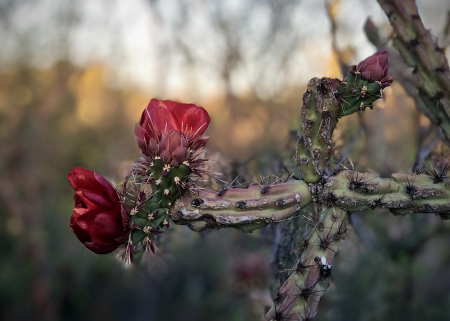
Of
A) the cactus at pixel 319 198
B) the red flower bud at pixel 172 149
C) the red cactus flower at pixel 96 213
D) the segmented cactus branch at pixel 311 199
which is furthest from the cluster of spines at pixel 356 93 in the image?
the red cactus flower at pixel 96 213

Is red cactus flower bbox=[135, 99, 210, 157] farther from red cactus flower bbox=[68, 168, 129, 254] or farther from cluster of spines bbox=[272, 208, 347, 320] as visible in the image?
cluster of spines bbox=[272, 208, 347, 320]

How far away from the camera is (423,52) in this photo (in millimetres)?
1451

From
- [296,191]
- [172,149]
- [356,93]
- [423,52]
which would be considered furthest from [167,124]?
[423,52]

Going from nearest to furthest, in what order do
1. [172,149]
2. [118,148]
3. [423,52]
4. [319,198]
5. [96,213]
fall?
[96,213]
[172,149]
[319,198]
[423,52]
[118,148]

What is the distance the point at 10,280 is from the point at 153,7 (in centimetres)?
449

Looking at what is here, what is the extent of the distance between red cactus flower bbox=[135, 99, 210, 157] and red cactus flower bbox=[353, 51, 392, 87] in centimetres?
45

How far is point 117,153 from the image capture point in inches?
262

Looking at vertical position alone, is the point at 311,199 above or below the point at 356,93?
below

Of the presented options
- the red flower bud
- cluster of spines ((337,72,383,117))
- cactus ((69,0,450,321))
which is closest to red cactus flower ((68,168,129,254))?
cactus ((69,0,450,321))

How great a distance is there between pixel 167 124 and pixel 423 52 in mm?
1079

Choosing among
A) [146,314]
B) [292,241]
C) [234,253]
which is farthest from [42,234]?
[292,241]

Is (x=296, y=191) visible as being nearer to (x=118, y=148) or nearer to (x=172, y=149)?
(x=172, y=149)

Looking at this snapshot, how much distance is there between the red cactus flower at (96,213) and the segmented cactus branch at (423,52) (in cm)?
123

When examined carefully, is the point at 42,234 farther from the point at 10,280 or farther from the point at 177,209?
the point at 177,209
